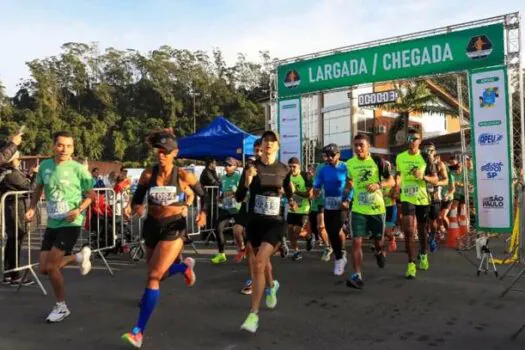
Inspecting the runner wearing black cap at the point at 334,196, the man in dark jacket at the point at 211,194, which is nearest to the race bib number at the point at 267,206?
the runner wearing black cap at the point at 334,196

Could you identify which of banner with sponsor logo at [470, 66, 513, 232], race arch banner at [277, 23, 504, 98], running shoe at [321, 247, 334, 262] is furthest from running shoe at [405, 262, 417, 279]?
race arch banner at [277, 23, 504, 98]

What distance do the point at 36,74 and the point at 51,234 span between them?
236 feet

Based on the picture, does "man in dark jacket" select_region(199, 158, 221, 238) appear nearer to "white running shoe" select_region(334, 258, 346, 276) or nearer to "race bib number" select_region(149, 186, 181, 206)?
"white running shoe" select_region(334, 258, 346, 276)

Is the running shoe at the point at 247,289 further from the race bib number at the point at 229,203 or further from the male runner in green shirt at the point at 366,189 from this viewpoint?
the race bib number at the point at 229,203

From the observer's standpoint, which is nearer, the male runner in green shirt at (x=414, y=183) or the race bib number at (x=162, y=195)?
the race bib number at (x=162, y=195)

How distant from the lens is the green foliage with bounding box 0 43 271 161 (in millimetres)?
63938

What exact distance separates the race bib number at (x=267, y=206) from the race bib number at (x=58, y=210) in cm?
200

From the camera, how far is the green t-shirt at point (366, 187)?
268 inches

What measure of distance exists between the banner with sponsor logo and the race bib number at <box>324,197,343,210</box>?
374 cm

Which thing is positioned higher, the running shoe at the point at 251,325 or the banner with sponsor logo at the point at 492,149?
the banner with sponsor logo at the point at 492,149

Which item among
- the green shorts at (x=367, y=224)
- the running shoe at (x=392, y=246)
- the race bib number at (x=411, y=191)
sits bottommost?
the running shoe at (x=392, y=246)

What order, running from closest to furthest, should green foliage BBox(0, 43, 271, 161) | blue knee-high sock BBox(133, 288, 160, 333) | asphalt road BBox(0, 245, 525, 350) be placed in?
blue knee-high sock BBox(133, 288, 160, 333), asphalt road BBox(0, 245, 525, 350), green foliage BBox(0, 43, 271, 161)

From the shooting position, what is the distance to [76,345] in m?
4.48

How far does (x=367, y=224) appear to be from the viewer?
6.87m
